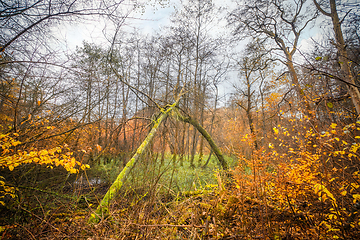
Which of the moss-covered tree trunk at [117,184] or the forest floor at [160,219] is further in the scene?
the moss-covered tree trunk at [117,184]

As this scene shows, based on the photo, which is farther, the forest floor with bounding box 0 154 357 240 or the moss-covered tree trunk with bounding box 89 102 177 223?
the moss-covered tree trunk with bounding box 89 102 177 223

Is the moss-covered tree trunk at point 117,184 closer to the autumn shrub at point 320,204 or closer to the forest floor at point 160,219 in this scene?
the forest floor at point 160,219


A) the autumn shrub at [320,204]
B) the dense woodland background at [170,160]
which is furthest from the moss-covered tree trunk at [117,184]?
the autumn shrub at [320,204]

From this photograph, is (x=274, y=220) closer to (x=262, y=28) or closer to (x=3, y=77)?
(x=3, y=77)

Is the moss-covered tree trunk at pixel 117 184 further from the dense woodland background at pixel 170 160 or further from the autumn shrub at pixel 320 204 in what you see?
the autumn shrub at pixel 320 204

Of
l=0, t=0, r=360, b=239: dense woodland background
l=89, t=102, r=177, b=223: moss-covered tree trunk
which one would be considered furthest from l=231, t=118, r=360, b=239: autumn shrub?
l=89, t=102, r=177, b=223: moss-covered tree trunk

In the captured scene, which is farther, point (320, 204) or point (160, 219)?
point (320, 204)

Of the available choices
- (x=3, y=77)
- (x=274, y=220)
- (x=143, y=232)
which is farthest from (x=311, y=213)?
(x=3, y=77)

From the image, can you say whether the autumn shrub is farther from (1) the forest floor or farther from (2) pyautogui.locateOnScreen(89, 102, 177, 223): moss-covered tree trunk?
(2) pyautogui.locateOnScreen(89, 102, 177, 223): moss-covered tree trunk

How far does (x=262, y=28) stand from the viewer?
826cm

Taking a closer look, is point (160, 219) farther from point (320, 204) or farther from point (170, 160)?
point (320, 204)

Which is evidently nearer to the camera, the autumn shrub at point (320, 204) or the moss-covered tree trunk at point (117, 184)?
the autumn shrub at point (320, 204)

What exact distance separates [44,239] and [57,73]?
3.36 m

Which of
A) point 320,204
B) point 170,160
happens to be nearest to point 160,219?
point 170,160
